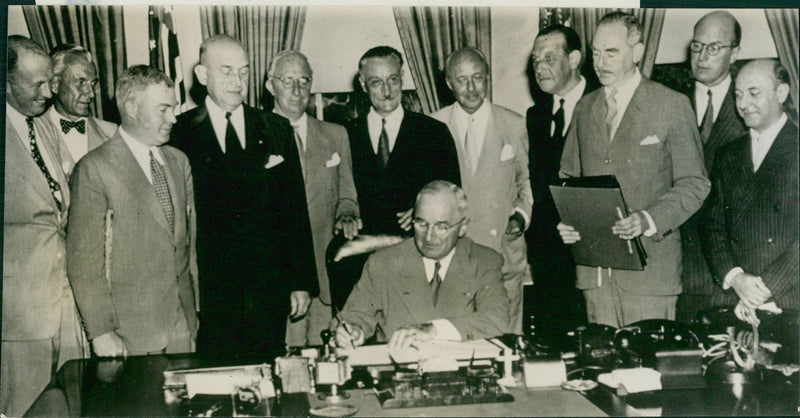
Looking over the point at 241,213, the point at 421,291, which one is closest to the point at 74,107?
the point at 241,213

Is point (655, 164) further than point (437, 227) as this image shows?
Yes

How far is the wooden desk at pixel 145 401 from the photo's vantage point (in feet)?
8.36

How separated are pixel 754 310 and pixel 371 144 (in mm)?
1993

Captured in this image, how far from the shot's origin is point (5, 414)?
3.40m

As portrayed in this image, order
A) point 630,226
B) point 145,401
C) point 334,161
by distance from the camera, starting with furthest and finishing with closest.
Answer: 1. point 334,161
2. point 630,226
3. point 145,401

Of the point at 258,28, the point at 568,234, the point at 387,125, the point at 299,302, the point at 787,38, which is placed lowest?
the point at 299,302

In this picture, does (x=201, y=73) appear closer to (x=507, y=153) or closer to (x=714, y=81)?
(x=507, y=153)

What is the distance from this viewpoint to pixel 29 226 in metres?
3.42

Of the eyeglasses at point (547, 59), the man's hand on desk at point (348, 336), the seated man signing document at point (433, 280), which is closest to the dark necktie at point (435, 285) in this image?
the seated man signing document at point (433, 280)

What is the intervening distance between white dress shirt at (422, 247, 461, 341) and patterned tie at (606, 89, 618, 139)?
3.19ft

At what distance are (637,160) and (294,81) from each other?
1.67 meters

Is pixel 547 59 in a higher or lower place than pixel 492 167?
higher

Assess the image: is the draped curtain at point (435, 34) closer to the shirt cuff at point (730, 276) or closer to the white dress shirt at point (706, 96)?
the white dress shirt at point (706, 96)

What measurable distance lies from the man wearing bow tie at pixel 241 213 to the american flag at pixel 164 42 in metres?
0.12
